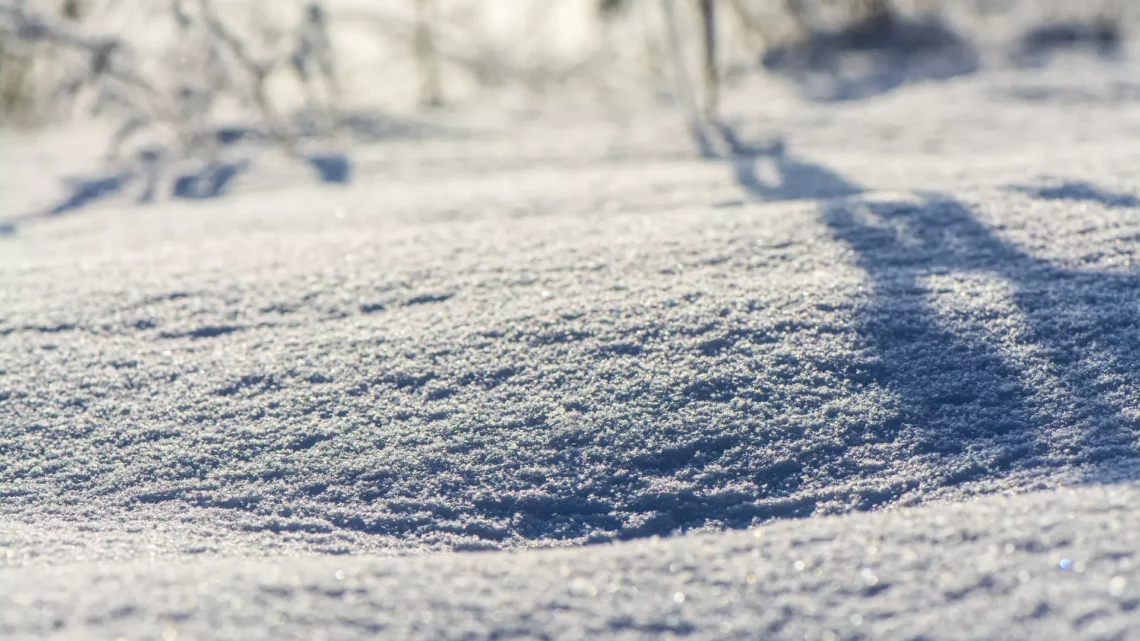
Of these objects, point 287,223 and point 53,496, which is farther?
point 287,223

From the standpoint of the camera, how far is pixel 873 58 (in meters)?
5.17

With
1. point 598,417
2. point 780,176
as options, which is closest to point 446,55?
point 780,176

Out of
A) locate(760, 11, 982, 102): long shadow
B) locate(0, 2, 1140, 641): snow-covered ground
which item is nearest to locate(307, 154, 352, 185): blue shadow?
locate(0, 2, 1140, 641): snow-covered ground

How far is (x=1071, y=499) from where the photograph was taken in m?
1.29

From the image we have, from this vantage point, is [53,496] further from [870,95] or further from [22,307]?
[870,95]

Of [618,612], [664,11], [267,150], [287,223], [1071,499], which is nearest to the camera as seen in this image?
[618,612]

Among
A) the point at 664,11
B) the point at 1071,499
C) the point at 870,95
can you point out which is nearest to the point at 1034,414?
the point at 1071,499

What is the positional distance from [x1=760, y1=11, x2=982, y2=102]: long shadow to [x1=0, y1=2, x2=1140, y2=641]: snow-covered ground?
81.8 inches

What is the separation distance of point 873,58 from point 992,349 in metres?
3.88

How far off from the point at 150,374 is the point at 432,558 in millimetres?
754

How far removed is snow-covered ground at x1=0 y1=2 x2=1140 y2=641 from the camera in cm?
118

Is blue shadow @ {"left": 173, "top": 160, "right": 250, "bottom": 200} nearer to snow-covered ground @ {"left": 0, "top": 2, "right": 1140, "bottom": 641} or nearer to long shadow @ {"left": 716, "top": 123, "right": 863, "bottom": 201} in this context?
snow-covered ground @ {"left": 0, "top": 2, "right": 1140, "bottom": 641}

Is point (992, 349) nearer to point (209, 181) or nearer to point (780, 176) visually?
point (780, 176)

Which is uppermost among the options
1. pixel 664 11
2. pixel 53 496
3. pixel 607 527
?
pixel 664 11
